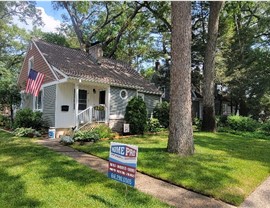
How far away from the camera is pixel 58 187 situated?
4887mm

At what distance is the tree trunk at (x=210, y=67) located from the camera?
1380 centimetres

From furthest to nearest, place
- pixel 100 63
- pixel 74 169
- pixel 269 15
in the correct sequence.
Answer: pixel 269 15
pixel 100 63
pixel 74 169

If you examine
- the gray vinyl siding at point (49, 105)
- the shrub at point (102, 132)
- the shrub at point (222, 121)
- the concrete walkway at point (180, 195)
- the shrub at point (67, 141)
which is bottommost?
the concrete walkway at point (180, 195)

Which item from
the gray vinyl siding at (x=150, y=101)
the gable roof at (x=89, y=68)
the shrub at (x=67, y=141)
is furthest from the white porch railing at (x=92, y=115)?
the gray vinyl siding at (x=150, y=101)

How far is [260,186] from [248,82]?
17.9 meters

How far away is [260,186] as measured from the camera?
5566 mm

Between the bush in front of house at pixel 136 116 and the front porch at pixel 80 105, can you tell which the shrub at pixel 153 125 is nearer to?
the bush in front of house at pixel 136 116

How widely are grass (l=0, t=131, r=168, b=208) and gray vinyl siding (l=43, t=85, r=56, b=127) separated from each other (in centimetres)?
652

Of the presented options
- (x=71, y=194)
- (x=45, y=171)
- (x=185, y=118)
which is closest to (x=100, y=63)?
(x=185, y=118)

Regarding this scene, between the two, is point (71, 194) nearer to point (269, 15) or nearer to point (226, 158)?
point (226, 158)

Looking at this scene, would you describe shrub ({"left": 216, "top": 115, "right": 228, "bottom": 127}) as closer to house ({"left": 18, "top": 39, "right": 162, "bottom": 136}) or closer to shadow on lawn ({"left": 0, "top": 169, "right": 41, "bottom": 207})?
house ({"left": 18, "top": 39, "right": 162, "bottom": 136})

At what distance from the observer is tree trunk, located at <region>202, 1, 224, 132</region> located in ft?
45.3

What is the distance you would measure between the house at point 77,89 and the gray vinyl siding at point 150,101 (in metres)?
0.12

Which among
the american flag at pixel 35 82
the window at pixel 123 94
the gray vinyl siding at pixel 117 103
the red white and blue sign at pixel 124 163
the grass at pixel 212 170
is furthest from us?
the window at pixel 123 94
